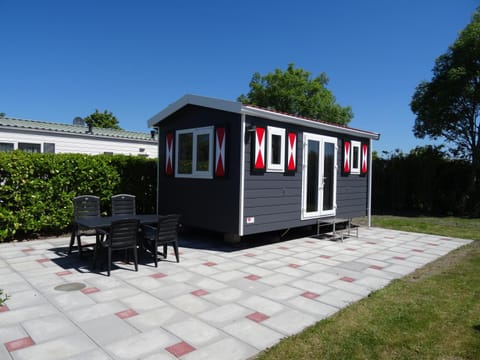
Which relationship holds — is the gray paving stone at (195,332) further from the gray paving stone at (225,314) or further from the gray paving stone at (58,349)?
the gray paving stone at (58,349)

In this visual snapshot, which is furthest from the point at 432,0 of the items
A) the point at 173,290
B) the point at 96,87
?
the point at 96,87

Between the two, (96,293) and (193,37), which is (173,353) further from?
(193,37)

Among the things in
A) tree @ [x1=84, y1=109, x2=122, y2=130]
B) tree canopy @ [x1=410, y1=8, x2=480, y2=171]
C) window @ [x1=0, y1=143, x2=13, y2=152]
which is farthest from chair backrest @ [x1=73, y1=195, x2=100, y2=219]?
tree @ [x1=84, y1=109, x2=122, y2=130]

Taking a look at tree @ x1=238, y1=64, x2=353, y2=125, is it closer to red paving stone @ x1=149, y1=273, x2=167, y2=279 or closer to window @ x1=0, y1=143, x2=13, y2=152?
window @ x1=0, y1=143, x2=13, y2=152

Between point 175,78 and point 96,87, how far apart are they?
563 centimetres

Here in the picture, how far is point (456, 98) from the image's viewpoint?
489 inches

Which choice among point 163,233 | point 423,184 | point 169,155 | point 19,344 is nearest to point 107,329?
point 19,344

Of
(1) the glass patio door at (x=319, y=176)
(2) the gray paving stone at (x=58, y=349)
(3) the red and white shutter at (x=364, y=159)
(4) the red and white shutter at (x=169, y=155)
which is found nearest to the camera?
(2) the gray paving stone at (x=58, y=349)

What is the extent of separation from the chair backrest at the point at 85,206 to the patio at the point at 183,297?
0.72m

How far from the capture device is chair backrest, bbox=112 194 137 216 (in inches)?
249

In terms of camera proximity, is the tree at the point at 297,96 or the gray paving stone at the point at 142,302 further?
the tree at the point at 297,96

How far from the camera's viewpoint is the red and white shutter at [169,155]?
773 cm

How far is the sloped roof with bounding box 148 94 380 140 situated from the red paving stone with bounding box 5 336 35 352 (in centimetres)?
443

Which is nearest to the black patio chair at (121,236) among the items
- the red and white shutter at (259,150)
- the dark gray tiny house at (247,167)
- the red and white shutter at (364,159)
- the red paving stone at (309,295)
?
the dark gray tiny house at (247,167)
